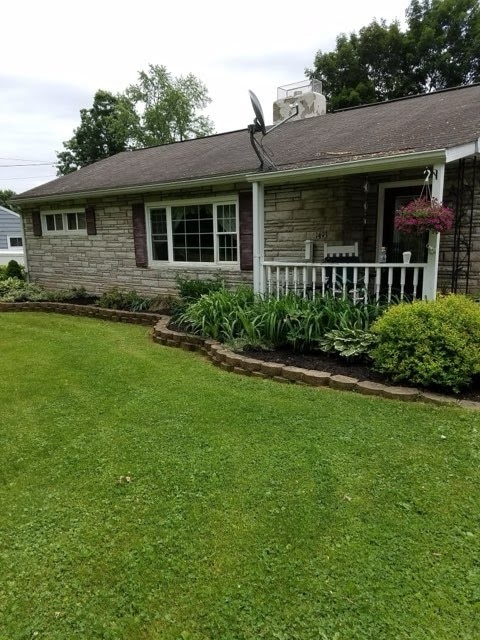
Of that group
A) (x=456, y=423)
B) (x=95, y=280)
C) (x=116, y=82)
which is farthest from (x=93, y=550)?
(x=116, y=82)

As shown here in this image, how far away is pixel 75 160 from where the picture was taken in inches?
1293

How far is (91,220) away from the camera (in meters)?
9.88

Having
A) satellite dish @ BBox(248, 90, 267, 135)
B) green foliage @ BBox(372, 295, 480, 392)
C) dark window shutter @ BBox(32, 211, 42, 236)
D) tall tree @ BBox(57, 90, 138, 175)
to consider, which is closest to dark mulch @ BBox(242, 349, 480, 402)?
green foliage @ BBox(372, 295, 480, 392)

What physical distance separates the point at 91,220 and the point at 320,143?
532cm

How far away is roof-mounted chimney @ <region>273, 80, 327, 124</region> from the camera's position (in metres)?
10.4

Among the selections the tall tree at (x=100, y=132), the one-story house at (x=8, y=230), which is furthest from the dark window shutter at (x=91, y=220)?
the tall tree at (x=100, y=132)

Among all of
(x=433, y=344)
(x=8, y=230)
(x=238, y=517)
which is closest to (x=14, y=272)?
(x=433, y=344)

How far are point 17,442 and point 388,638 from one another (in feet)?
9.41

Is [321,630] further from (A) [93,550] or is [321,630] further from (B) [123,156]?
(B) [123,156]

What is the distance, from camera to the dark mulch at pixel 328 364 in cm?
407

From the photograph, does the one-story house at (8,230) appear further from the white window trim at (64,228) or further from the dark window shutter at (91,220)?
the dark window shutter at (91,220)

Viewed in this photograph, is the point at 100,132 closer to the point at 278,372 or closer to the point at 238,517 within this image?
the point at 278,372

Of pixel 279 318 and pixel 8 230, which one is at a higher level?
pixel 8 230

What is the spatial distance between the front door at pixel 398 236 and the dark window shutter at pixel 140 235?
15.2 feet
